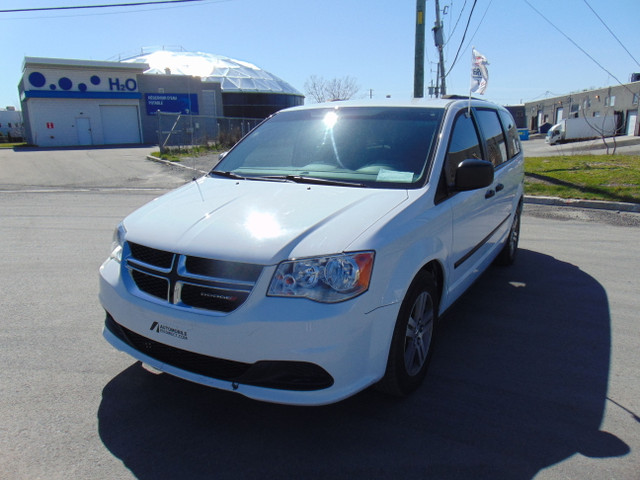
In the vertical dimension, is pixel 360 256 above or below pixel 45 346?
above

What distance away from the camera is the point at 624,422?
2984 millimetres

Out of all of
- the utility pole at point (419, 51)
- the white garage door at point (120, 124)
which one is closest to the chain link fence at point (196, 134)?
the utility pole at point (419, 51)

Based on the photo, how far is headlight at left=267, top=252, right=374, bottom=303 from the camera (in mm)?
2580

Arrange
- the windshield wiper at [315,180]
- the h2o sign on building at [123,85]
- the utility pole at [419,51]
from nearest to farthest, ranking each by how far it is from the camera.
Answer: the windshield wiper at [315,180] < the utility pole at [419,51] < the h2o sign on building at [123,85]

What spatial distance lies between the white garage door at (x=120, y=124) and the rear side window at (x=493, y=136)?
130ft

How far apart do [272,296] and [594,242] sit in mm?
6291

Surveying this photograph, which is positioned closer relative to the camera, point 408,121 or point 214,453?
point 214,453

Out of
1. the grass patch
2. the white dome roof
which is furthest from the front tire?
the white dome roof


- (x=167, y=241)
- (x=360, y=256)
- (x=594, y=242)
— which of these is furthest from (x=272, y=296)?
(x=594, y=242)

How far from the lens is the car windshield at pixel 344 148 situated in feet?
12.0

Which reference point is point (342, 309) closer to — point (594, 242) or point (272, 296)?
point (272, 296)

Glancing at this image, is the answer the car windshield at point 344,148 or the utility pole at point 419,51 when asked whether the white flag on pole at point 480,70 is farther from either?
the utility pole at point 419,51

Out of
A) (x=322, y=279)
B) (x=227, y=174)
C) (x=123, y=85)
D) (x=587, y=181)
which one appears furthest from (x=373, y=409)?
(x=123, y=85)

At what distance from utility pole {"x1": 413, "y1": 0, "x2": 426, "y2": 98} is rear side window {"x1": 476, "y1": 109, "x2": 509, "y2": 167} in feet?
31.9
